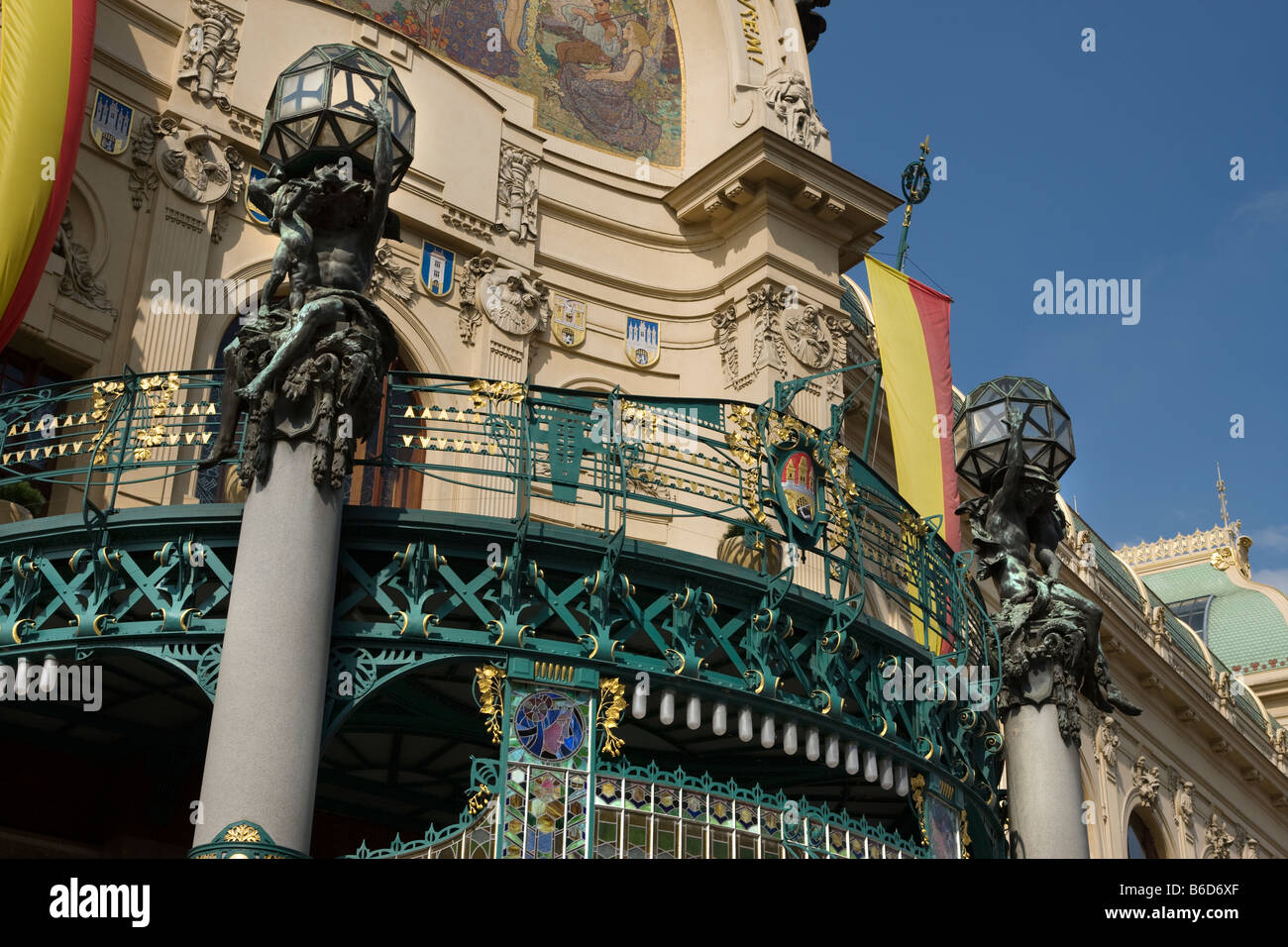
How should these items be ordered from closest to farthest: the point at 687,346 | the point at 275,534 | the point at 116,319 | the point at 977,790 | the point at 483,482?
1. the point at 275,534
2. the point at 977,790
3. the point at 116,319
4. the point at 483,482
5. the point at 687,346

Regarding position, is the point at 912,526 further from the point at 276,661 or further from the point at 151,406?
the point at 151,406

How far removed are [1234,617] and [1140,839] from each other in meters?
22.0

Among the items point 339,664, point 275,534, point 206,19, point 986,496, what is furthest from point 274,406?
point 206,19

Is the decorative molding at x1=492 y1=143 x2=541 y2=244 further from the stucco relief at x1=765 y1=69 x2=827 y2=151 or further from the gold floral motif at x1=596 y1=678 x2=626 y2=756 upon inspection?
the gold floral motif at x1=596 y1=678 x2=626 y2=756

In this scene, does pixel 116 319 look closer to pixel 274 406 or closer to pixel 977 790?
pixel 274 406

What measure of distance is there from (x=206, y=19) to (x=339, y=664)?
1243 cm

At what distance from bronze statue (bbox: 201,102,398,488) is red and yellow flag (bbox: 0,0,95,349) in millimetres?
3747

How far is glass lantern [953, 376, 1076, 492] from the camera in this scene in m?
16.5

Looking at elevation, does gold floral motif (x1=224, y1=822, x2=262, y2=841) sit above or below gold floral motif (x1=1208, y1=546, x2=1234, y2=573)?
below

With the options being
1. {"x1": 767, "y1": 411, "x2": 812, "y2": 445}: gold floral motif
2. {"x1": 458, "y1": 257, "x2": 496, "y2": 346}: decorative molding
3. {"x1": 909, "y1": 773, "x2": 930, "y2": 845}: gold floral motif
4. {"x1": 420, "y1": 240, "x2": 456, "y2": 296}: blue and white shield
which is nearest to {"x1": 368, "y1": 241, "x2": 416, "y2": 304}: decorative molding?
{"x1": 420, "y1": 240, "x2": 456, "y2": 296}: blue and white shield

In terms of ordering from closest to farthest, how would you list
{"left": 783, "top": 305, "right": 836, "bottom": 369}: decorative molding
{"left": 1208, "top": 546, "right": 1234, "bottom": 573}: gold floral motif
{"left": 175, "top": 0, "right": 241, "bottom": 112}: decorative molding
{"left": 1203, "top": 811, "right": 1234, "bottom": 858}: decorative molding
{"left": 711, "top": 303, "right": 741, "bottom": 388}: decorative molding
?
{"left": 175, "top": 0, "right": 241, "bottom": 112}: decorative molding
{"left": 783, "top": 305, "right": 836, "bottom": 369}: decorative molding
{"left": 711, "top": 303, "right": 741, "bottom": 388}: decorative molding
{"left": 1203, "top": 811, "right": 1234, "bottom": 858}: decorative molding
{"left": 1208, "top": 546, "right": 1234, "bottom": 573}: gold floral motif

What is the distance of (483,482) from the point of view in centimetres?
2247

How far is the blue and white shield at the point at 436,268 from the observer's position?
23844mm
